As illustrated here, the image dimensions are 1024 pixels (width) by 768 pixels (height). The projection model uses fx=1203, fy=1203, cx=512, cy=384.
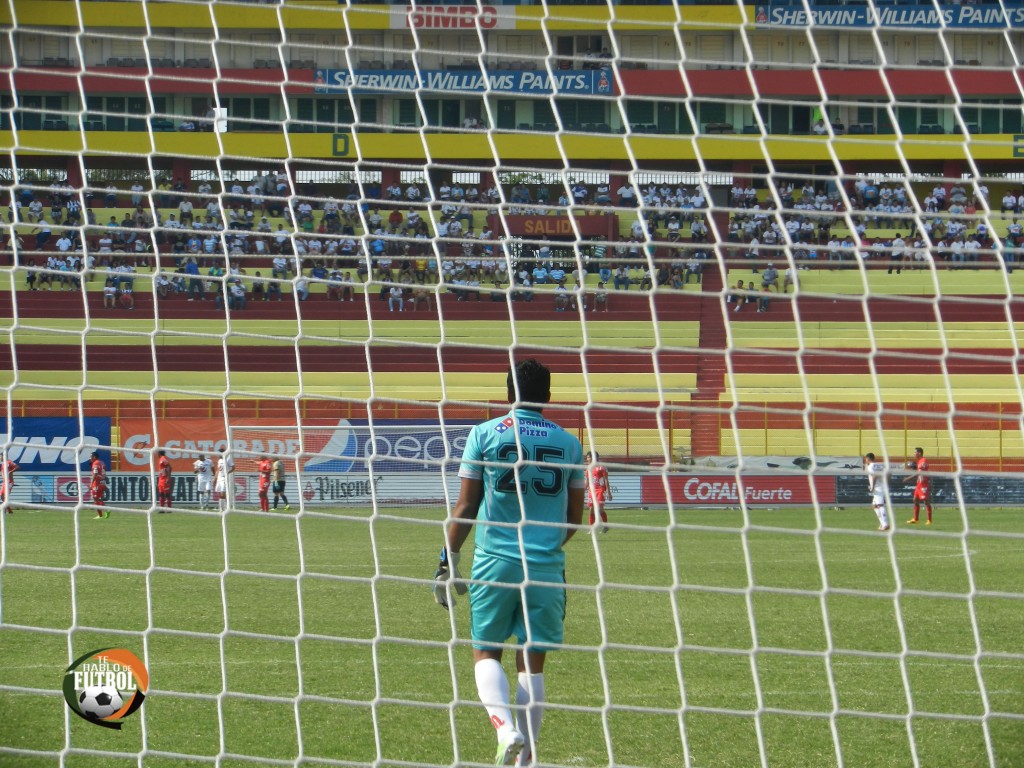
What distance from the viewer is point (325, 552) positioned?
1373 centimetres

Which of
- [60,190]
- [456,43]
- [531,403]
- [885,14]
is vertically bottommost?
[531,403]

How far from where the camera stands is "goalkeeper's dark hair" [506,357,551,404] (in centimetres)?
439

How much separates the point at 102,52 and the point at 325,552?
58.8 ft

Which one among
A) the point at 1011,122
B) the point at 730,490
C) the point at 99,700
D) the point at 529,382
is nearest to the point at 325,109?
the point at 730,490

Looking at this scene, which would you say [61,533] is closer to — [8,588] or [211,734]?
[8,588]

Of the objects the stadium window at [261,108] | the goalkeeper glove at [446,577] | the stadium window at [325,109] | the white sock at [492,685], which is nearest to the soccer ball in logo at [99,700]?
the goalkeeper glove at [446,577]

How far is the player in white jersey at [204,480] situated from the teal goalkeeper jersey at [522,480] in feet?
57.5

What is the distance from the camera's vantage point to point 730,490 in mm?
21625

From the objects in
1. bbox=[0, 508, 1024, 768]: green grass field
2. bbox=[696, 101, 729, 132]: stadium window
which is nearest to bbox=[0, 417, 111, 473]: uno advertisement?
bbox=[0, 508, 1024, 768]: green grass field

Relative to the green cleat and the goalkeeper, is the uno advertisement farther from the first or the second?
the green cleat

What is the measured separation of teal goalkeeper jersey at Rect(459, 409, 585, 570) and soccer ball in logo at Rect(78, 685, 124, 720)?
70.7 inches

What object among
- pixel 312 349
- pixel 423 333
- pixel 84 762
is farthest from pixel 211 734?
pixel 312 349

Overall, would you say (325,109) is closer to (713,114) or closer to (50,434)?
(713,114)

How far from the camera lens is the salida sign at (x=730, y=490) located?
2152 centimetres
